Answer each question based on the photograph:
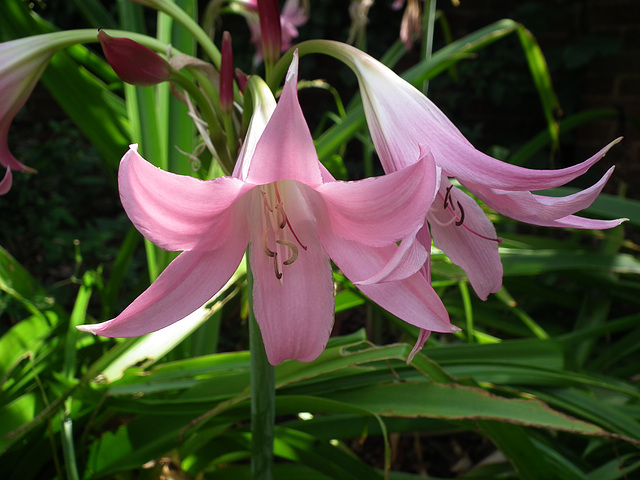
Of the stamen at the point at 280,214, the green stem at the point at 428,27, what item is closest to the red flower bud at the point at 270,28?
the stamen at the point at 280,214

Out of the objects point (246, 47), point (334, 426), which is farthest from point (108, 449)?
point (246, 47)

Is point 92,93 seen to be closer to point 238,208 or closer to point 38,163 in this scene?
point 238,208

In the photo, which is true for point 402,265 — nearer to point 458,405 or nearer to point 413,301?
point 413,301

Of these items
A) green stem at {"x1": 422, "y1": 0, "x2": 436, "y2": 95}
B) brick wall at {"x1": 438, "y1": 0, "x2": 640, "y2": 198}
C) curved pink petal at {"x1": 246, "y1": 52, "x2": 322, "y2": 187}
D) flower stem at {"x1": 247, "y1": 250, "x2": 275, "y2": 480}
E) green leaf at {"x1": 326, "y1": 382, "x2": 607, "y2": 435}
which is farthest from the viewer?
brick wall at {"x1": 438, "y1": 0, "x2": 640, "y2": 198}

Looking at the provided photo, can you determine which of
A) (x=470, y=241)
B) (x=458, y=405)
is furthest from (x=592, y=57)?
(x=470, y=241)

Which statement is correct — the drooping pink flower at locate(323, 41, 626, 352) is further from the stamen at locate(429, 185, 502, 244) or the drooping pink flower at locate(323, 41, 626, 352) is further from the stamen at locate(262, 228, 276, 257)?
the stamen at locate(262, 228, 276, 257)

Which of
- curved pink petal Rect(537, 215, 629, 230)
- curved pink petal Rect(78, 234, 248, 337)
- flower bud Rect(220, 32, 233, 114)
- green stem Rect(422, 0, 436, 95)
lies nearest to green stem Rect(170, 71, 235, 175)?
flower bud Rect(220, 32, 233, 114)

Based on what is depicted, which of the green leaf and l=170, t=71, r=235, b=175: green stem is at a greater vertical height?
l=170, t=71, r=235, b=175: green stem

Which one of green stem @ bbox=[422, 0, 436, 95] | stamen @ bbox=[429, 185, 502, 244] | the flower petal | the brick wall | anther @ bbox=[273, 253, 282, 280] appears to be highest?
the brick wall
